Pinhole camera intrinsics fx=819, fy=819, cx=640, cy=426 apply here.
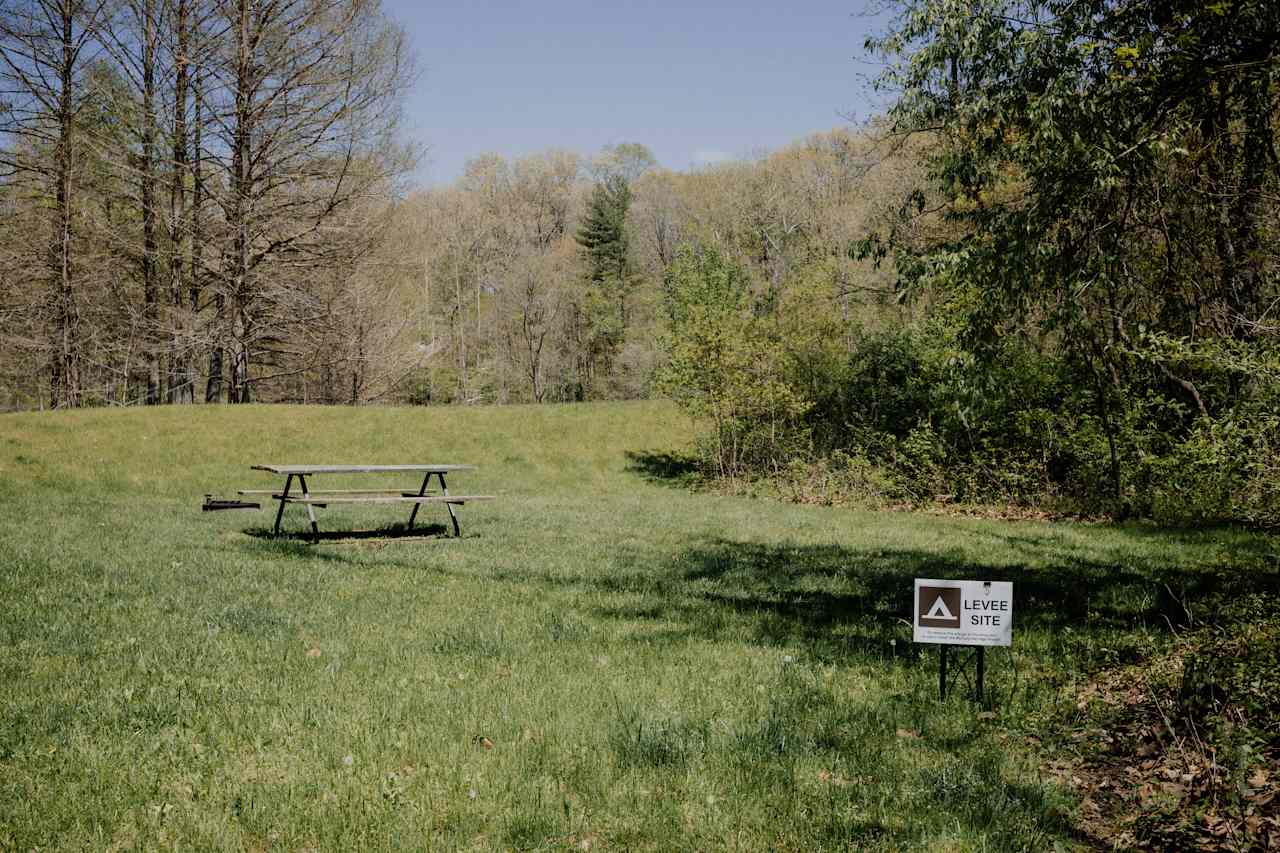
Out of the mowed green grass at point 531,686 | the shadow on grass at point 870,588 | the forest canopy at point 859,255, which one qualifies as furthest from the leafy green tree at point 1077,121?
the mowed green grass at point 531,686

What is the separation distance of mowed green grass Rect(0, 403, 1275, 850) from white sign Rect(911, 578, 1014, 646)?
53 cm

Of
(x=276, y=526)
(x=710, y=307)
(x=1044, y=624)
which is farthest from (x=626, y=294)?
(x=1044, y=624)

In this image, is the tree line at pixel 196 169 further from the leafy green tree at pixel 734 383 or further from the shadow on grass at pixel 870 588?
the shadow on grass at pixel 870 588

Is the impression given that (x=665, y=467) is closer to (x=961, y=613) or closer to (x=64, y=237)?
(x=961, y=613)

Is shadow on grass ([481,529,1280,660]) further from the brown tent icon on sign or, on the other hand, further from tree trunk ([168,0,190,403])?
tree trunk ([168,0,190,403])

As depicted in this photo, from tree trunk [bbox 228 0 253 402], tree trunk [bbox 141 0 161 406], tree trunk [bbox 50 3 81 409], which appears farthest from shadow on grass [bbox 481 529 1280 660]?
tree trunk [bbox 50 3 81 409]

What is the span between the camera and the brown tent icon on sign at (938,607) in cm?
423

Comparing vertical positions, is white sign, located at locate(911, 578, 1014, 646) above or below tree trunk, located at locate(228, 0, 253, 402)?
below

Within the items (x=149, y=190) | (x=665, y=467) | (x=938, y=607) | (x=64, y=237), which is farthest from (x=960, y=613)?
(x=64, y=237)

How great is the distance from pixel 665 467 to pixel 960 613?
56.9 feet

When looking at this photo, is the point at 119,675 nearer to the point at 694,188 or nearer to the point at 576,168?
the point at 694,188

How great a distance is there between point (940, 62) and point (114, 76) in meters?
23.9

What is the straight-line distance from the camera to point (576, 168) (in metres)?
53.6

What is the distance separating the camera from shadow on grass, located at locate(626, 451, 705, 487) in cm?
2030
